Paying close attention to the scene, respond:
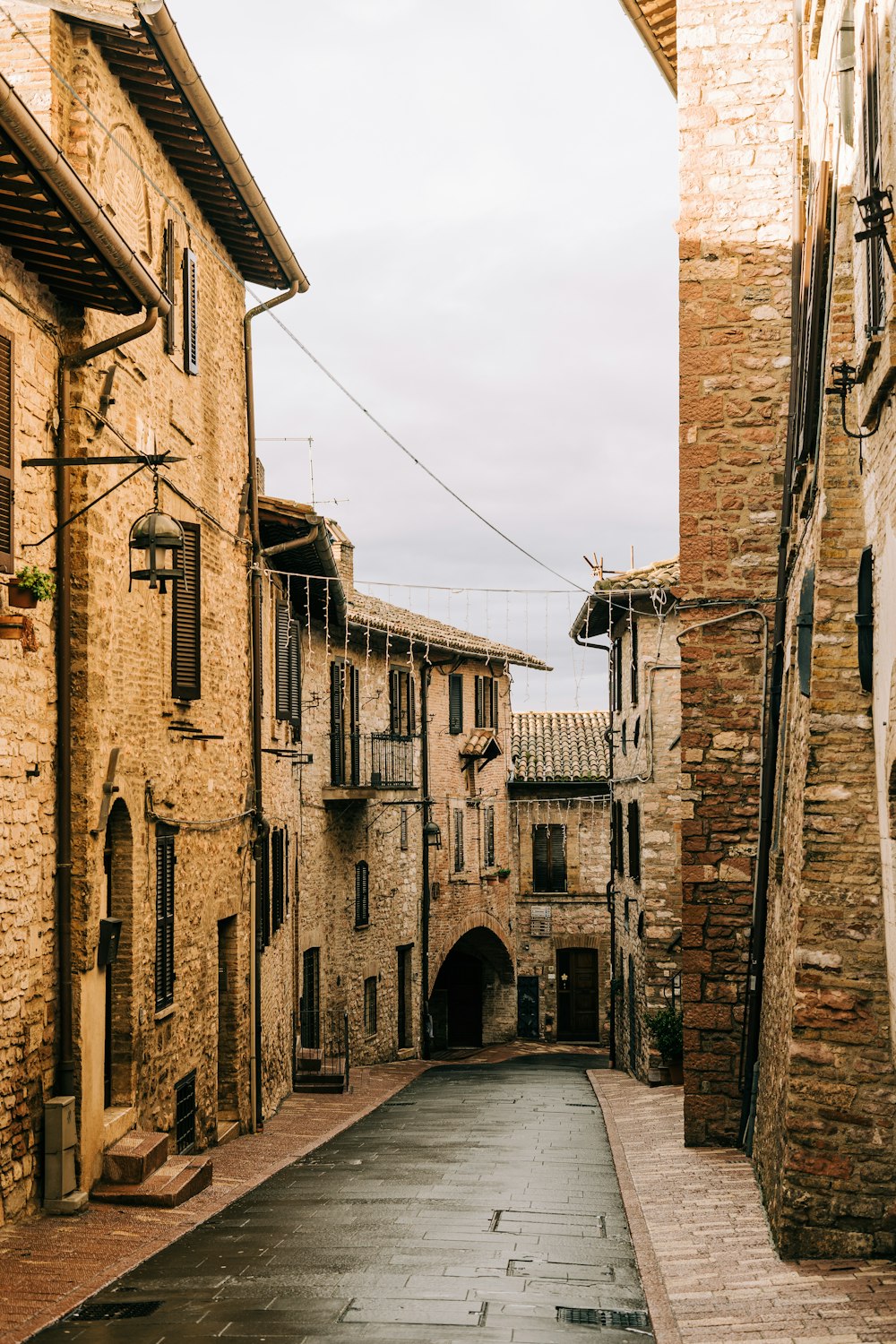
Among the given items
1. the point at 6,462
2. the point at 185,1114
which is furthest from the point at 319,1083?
the point at 6,462

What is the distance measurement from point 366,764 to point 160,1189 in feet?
49.0

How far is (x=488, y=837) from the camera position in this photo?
33594 mm

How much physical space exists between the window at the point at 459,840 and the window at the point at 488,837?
1440mm

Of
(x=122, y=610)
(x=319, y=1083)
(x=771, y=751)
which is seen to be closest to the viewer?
(x=122, y=610)

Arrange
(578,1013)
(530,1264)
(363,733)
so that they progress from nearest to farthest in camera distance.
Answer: (530,1264) → (363,733) → (578,1013)

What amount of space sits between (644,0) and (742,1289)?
11984mm

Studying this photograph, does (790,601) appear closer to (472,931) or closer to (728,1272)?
(728,1272)


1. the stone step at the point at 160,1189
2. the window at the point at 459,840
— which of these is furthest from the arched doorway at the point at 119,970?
the window at the point at 459,840

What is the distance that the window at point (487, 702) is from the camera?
33.0 m

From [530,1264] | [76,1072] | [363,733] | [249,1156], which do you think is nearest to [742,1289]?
[530,1264]

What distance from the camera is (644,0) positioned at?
45.1ft

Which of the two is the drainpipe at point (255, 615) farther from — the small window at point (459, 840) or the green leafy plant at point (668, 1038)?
the small window at point (459, 840)

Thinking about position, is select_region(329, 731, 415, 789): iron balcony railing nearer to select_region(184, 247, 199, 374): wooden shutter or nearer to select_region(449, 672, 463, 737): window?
select_region(449, 672, 463, 737): window

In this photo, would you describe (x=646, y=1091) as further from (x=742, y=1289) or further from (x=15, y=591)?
(x=15, y=591)
